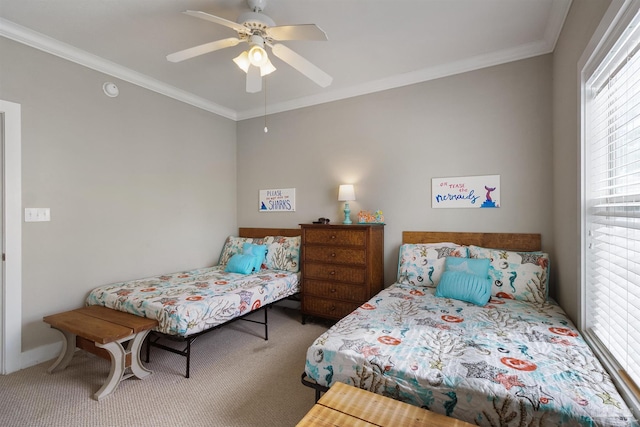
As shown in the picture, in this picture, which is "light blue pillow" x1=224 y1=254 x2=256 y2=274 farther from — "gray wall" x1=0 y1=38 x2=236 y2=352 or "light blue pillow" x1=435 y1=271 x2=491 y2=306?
"light blue pillow" x1=435 y1=271 x2=491 y2=306

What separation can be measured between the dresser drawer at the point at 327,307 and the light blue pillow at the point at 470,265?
0.99 metres

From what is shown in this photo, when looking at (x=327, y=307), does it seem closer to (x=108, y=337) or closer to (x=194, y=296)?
(x=194, y=296)

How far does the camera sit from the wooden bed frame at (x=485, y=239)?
2607mm

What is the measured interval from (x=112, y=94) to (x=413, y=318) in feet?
11.3

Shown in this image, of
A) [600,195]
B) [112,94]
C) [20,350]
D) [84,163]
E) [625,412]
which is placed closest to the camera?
[625,412]

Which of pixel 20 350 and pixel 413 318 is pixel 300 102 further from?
pixel 20 350

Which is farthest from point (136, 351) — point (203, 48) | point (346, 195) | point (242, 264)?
point (346, 195)

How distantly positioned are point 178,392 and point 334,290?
1610mm

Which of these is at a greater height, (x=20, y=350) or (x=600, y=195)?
(x=600, y=195)

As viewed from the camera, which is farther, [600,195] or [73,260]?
[73,260]

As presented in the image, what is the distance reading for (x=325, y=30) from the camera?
7.74 feet

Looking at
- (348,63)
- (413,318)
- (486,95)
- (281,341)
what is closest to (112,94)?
(348,63)

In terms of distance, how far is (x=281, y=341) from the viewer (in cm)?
288

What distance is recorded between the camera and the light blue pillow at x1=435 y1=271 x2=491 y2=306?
223 cm
